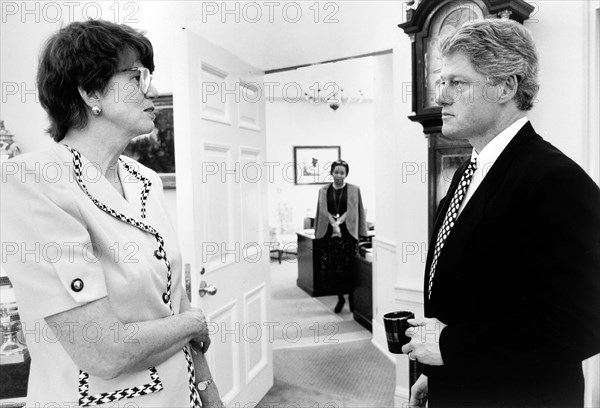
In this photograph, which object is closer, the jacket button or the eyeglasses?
the jacket button

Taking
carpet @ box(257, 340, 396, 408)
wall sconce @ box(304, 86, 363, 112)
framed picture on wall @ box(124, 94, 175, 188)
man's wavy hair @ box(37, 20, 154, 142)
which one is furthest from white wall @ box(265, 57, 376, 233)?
man's wavy hair @ box(37, 20, 154, 142)

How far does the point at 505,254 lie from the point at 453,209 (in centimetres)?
23

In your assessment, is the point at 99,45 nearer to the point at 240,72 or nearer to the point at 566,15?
the point at 240,72

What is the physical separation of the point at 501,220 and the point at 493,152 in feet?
0.72

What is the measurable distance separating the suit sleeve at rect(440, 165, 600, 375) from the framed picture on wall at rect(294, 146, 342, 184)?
8.78 meters

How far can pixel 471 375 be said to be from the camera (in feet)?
4.25

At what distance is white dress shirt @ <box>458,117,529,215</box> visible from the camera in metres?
1.32

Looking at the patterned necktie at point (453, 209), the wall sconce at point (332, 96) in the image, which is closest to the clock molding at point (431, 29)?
the patterned necktie at point (453, 209)

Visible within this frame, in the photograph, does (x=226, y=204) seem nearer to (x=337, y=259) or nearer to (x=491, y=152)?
(x=491, y=152)

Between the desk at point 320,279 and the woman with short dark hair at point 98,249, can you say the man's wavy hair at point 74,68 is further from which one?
the desk at point 320,279

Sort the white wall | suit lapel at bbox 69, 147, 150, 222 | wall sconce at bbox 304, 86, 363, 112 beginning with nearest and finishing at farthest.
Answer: suit lapel at bbox 69, 147, 150, 222 → wall sconce at bbox 304, 86, 363, 112 → the white wall

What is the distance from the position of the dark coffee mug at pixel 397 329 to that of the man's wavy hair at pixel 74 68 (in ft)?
3.22

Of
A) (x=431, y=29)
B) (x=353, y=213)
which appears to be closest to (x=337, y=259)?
(x=353, y=213)

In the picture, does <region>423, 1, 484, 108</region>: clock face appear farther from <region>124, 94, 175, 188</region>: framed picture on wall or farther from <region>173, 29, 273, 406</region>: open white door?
<region>124, 94, 175, 188</region>: framed picture on wall
